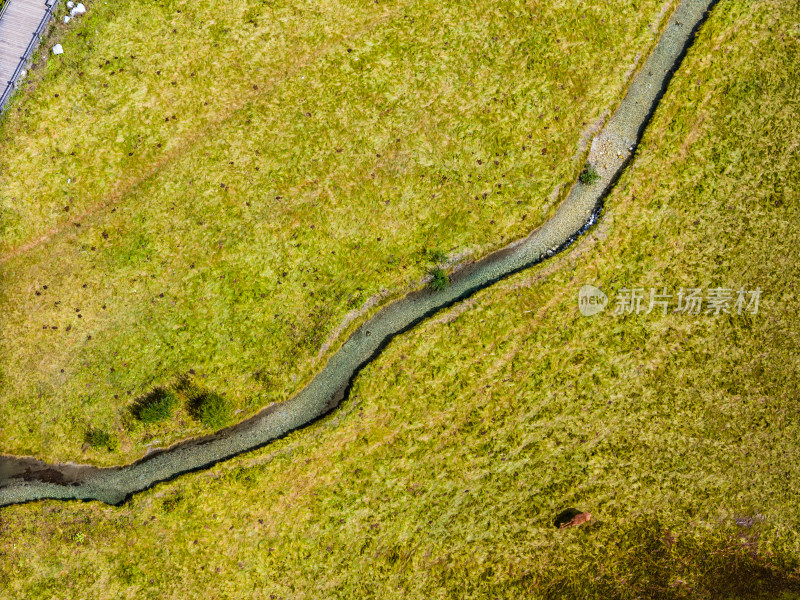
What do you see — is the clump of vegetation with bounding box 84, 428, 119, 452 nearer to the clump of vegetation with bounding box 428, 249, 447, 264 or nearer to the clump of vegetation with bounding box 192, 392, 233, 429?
the clump of vegetation with bounding box 192, 392, 233, 429

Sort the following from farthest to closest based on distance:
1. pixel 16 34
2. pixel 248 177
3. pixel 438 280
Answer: pixel 248 177
pixel 438 280
pixel 16 34

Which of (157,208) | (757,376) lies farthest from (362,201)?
(757,376)

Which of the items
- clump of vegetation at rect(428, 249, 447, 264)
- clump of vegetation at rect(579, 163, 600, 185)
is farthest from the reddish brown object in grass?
clump of vegetation at rect(579, 163, 600, 185)

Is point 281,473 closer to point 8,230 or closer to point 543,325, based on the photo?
point 543,325

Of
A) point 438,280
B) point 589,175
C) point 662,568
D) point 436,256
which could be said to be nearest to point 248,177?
point 436,256

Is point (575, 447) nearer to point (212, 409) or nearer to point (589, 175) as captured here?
point (589, 175)

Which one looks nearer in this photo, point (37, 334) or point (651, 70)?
point (37, 334)
